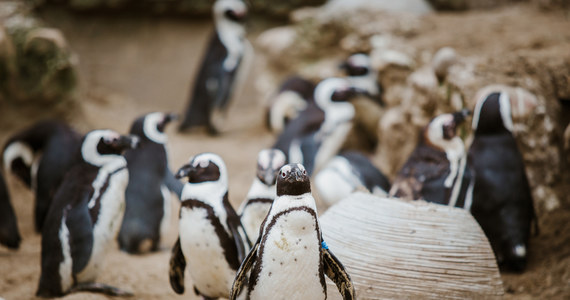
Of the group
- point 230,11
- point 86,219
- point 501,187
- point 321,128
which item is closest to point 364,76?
point 321,128

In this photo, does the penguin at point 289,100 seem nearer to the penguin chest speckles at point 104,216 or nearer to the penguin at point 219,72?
the penguin at point 219,72

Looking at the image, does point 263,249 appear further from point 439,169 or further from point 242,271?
point 439,169

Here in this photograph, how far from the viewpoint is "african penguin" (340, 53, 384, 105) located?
5859 mm

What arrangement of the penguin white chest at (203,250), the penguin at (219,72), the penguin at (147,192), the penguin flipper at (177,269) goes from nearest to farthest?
the penguin white chest at (203,250) < the penguin flipper at (177,269) < the penguin at (147,192) < the penguin at (219,72)

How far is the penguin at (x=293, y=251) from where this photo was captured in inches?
89.1

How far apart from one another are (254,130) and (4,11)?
2.90m

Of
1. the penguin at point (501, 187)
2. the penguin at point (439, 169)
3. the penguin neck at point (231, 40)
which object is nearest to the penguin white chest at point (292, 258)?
the penguin at point (439, 169)

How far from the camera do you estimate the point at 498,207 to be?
3.41m

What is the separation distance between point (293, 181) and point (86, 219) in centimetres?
132

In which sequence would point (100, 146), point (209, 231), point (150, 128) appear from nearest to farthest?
1. point (209, 231)
2. point (100, 146)
3. point (150, 128)

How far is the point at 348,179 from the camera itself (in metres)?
4.12

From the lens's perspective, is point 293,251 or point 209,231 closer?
point 293,251

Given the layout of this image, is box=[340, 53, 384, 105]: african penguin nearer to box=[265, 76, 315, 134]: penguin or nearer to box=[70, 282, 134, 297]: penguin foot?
box=[265, 76, 315, 134]: penguin

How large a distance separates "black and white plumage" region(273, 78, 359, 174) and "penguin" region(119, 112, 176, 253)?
48.6 inches
